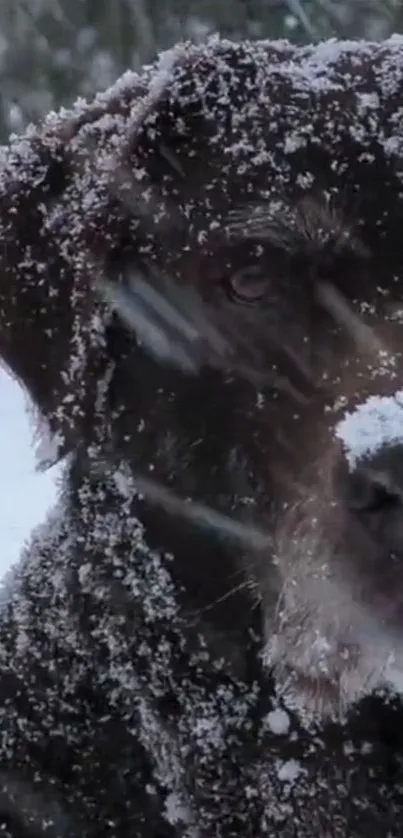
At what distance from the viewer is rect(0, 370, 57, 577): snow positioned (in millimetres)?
4910

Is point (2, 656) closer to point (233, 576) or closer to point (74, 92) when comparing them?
point (233, 576)

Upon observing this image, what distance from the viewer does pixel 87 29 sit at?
7.25m

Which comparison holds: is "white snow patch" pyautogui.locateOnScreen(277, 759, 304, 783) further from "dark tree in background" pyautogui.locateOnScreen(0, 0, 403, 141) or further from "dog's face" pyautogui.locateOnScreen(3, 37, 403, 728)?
"dark tree in background" pyautogui.locateOnScreen(0, 0, 403, 141)

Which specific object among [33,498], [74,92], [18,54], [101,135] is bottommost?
[101,135]

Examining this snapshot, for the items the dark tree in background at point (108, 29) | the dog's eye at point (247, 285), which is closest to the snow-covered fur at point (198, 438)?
the dog's eye at point (247, 285)

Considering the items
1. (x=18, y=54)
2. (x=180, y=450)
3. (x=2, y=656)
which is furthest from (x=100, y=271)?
(x=18, y=54)

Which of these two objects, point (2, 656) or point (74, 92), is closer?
point (2, 656)

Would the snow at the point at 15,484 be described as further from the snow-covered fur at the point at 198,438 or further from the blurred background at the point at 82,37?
the snow-covered fur at the point at 198,438

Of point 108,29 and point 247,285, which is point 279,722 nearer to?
point 247,285

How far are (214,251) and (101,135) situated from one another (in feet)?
Result: 1.14

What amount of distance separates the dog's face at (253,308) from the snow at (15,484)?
7.58ft

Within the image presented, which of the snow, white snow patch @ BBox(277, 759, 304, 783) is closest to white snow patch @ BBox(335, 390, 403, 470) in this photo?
white snow patch @ BBox(277, 759, 304, 783)

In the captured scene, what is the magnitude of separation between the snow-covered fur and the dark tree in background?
3.24 m

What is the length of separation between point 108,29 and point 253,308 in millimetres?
5310
